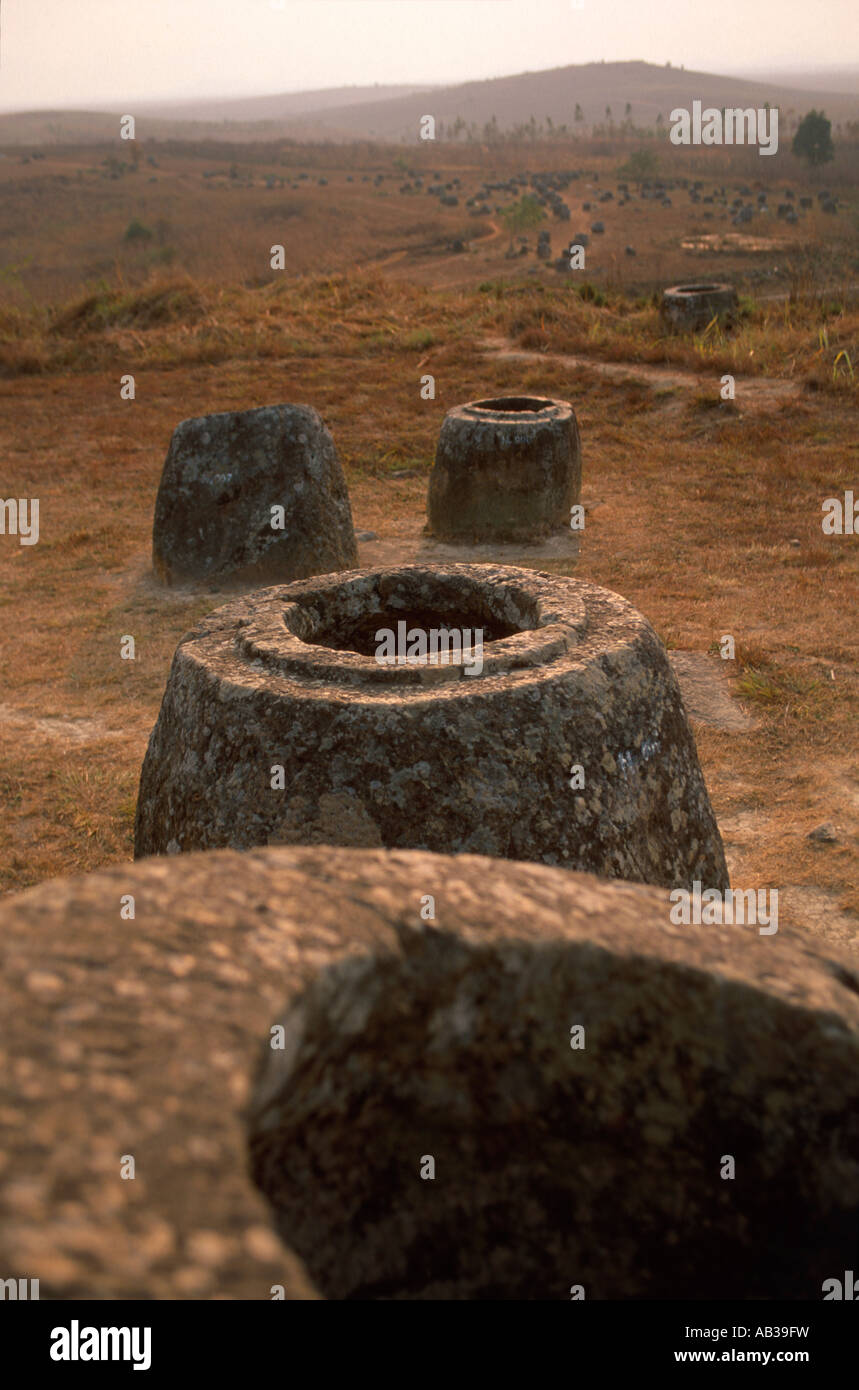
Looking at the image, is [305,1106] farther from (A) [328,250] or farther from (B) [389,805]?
(A) [328,250]

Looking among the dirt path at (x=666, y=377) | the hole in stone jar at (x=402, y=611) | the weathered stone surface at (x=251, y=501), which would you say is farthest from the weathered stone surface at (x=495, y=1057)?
the dirt path at (x=666, y=377)

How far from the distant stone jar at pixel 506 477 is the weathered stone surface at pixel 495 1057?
7149 mm

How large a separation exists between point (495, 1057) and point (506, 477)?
7.36 m

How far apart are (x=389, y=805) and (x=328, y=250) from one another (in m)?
27.4

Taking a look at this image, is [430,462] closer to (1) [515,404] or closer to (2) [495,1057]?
(1) [515,404]

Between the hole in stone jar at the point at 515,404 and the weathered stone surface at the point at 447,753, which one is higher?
the hole in stone jar at the point at 515,404

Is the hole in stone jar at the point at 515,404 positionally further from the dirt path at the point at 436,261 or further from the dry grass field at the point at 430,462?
the dirt path at the point at 436,261

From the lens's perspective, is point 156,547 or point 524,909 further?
point 156,547

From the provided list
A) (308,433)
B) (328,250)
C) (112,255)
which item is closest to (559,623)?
(308,433)

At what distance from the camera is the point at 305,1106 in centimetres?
107

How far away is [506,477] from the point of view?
8.25 meters

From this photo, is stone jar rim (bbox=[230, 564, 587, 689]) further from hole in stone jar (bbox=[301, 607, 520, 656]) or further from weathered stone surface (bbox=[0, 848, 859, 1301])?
weathered stone surface (bbox=[0, 848, 859, 1301])

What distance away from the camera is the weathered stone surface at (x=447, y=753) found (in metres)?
2.41

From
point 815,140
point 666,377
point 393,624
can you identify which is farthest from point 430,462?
point 815,140
